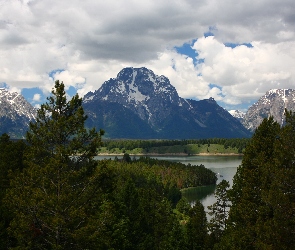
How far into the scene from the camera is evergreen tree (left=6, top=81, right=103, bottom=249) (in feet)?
84.6

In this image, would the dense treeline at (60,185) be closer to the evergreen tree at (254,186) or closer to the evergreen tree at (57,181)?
the evergreen tree at (57,181)

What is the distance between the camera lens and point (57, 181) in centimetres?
2745

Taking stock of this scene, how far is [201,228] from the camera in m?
58.7

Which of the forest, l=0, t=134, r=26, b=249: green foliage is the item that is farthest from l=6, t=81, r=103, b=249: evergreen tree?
l=0, t=134, r=26, b=249: green foliage

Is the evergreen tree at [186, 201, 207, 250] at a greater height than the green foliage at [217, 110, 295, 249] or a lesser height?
lesser

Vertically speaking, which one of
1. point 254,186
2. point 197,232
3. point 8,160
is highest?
point 8,160

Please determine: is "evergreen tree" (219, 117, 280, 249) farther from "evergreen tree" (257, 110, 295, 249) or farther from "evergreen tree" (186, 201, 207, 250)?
"evergreen tree" (186, 201, 207, 250)

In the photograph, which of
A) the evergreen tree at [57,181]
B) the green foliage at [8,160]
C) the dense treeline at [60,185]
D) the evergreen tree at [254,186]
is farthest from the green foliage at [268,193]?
the green foliage at [8,160]

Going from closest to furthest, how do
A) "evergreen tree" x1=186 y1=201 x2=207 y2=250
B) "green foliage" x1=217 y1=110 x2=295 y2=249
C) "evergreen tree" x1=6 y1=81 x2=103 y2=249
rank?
"evergreen tree" x1=6 y1=81 x2=103 y2=249, "green foliage" x1=217 y1=110 x2=295 y2=249, "evergreen tree" x1=186 y1=201 x2=207 y2=250

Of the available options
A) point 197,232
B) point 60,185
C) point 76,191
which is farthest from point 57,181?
point 197,232

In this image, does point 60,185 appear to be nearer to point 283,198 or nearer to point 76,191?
point 76,191

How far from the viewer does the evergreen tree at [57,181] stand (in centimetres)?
2580

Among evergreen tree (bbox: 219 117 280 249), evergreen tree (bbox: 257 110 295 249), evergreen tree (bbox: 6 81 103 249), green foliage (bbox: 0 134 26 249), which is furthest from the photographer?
green foliage (bbox: 0 134 26 249)

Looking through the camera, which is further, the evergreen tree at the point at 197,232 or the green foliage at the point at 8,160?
the evergreen tree at the point at 197,232
